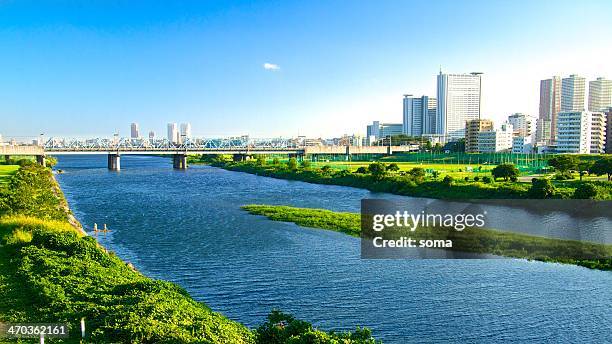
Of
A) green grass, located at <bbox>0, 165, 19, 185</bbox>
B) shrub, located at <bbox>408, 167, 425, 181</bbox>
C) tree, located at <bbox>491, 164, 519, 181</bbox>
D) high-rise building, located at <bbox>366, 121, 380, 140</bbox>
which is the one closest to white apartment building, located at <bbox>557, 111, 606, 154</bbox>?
tree, located at <bbox>491, 164, 519, 181</bbox>

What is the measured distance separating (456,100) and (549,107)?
71.0 feet

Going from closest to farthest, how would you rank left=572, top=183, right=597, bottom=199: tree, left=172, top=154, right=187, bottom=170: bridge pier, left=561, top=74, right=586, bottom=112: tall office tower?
left=572, top=183, right=597, bottom=199: tree → left=172, top=154, right=187, bottom=170: bridge pier → left=561, top=74, right=586, bottom=112: tall office tower

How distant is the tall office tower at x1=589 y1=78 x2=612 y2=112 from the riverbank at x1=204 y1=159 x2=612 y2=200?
81.3 m

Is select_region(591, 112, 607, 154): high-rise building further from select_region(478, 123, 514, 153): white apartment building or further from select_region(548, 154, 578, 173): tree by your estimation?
select_region(548, 154, 578, 173): tree

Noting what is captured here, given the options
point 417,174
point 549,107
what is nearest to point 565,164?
point 417,174

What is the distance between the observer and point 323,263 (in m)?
14.7

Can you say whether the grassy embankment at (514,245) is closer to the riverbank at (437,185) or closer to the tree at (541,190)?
the tree at (541,190)

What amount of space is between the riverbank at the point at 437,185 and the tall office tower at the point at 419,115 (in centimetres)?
9343

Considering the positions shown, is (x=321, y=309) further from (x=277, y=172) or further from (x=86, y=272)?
(x=277, y=172)

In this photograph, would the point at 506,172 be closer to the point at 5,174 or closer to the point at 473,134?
the point at 5,174

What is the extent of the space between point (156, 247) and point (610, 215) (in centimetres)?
1940

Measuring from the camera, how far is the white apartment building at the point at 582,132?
5800cm

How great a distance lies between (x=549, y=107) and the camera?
381 feet

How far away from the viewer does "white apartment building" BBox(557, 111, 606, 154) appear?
58.0m
